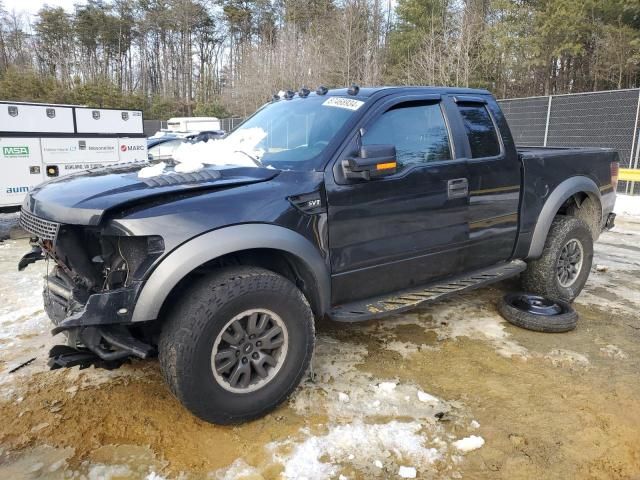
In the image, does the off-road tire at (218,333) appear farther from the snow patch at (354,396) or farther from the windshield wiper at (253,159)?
the windshield wiper at (253,159)

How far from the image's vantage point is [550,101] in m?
14.6

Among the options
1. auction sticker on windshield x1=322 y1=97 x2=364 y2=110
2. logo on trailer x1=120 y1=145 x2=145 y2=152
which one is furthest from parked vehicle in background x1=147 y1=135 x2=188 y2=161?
Answer: auction sticker on windshield x1=322 y1=97 x2=364 y2=110

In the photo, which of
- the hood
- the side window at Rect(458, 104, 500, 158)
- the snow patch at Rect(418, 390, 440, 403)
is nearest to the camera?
the hood

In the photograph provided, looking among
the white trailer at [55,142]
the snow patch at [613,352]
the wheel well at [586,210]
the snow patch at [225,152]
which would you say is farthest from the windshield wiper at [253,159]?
the white trailer at [55,142]

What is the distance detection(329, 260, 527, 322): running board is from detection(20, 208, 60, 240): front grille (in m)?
1.69

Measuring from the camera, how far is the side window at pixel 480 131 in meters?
4.04

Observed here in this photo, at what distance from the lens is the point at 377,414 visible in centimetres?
303

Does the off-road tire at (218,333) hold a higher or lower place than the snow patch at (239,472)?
higher

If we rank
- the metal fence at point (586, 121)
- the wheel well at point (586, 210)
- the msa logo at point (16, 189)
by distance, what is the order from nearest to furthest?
the wheel well at point (586, 210)
the msa logo at point (16, 189)
the metal fence at point (586, 121)

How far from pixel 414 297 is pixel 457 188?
2.95ft

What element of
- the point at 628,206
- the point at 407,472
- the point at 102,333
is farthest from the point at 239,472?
the point at 628,206

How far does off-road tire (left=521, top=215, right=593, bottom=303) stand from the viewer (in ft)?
15.3

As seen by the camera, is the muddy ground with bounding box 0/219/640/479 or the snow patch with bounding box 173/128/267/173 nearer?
the muddy ground with bounding box 0/219/640/479

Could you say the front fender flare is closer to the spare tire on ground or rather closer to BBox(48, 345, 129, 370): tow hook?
BBox(48, 345, 129, 370): tow hook
